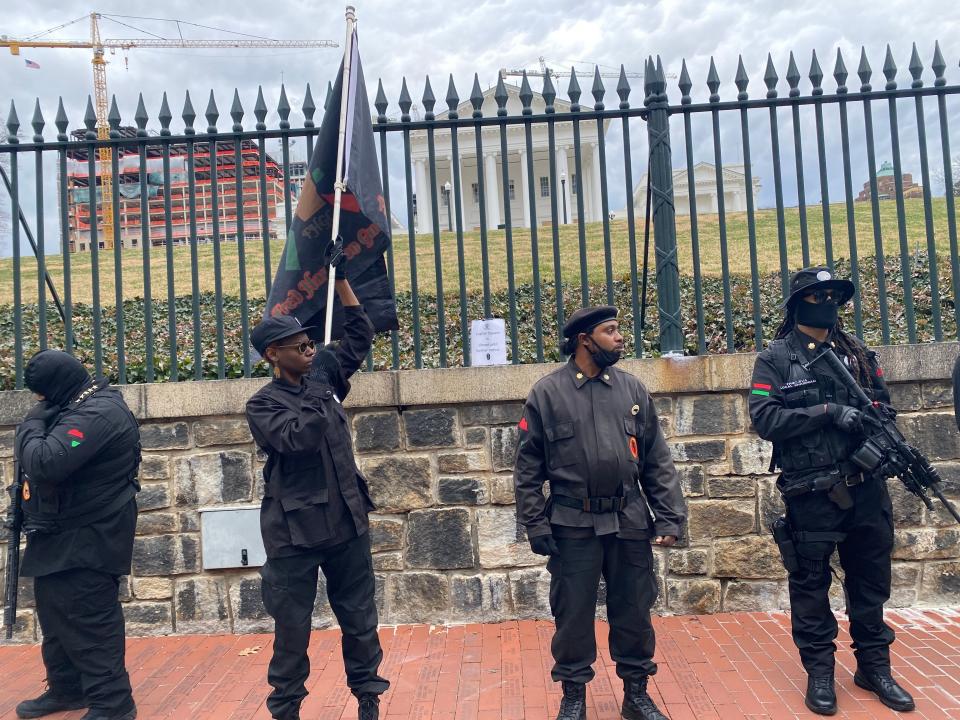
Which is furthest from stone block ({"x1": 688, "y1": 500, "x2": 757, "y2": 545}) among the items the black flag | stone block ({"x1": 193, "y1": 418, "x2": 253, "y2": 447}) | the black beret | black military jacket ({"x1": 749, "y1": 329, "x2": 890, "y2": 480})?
stone block ({"x1": 193, "y1": 418, "x2": 253, "y2": 447})

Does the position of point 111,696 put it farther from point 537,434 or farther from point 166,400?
point 537,434

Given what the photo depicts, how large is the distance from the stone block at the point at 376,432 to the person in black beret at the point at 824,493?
2255 millimetres

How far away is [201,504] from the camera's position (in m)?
5.00

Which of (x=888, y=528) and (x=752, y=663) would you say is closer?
(x=888, y=528)

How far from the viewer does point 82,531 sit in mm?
3770

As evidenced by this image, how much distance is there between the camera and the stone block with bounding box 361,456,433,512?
4980mm

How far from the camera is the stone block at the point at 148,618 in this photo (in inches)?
196

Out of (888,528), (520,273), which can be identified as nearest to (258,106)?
(888,528)

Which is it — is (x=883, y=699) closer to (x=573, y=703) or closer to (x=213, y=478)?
(x=573, y=703)

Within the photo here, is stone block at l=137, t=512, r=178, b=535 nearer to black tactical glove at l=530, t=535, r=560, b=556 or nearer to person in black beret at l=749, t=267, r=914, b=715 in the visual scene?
black tactical glove at l=530, t=535, r=560, b=556

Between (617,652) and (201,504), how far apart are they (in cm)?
286

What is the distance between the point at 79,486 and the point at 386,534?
1.89 meters

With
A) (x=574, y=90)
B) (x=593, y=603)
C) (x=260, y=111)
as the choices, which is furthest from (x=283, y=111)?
(x=593, y=603)

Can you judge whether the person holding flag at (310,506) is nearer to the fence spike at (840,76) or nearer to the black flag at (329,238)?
the black flag at (329,238)
